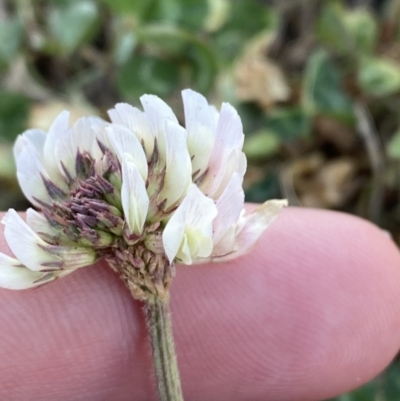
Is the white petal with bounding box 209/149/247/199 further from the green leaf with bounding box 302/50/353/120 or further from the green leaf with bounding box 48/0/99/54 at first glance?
the green leaf with bounding box 48/0/99/54

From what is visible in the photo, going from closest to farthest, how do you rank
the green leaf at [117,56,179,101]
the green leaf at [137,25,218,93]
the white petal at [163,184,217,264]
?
the white petal at [163,184,217,264]
the green leaf at [137,25,218,93]
the green leaf at [117,56,179,101]

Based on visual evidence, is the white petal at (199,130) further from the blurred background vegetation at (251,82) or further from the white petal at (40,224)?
the blurred background vegetation at (251,82)

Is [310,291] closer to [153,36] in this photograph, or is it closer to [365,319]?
[365,319]

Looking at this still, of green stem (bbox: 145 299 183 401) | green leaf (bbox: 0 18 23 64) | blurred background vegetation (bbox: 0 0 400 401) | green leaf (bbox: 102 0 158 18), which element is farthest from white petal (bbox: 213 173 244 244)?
green leaf (bbox: 0 18 23 64)

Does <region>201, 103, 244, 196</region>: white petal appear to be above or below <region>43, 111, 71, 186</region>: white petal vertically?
below

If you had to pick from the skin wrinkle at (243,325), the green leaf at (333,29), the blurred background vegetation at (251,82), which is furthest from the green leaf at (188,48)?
the skin wrinkle at (243,325)

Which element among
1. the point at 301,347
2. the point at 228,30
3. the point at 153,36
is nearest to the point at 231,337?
the point at 301,347
